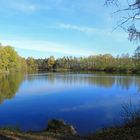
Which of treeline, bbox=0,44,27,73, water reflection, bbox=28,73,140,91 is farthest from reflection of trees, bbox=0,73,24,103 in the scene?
treeline, bbox=0,44,27,73

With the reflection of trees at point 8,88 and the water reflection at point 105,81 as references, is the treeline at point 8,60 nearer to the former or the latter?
the water reflection at point 105,81

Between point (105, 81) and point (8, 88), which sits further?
point (105, 81)

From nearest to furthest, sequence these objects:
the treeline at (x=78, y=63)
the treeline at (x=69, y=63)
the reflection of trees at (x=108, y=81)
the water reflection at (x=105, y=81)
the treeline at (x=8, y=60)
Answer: the water reflection at (x=105, y=81)
the reflection of trees at (x=108, y=81)
the treeline at (x=8, y=60)
the treeline at (x=69, y=63)
the treeline at (x=78, y=63)

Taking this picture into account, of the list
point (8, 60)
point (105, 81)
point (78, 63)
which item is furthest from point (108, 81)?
point (78, 63)

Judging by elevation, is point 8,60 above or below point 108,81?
above

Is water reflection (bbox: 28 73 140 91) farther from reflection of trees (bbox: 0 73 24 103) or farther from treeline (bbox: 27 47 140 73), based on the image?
treeline (bbox: 27 47 140 73)

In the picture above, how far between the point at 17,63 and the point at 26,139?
92.7 meters


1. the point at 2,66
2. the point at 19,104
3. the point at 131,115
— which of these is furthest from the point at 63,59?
the point at 131,115

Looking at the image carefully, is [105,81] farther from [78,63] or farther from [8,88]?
[78,63]

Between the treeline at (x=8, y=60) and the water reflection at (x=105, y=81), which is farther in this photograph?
the treeline at (x=8, y=60)

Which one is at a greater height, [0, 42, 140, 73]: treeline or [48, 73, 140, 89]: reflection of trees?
[0, 42, 140, 73]: treeline

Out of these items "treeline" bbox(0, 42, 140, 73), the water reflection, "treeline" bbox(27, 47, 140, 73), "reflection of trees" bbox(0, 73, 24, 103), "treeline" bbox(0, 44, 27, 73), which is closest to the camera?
"reflection of trees" bbox(0, 73, 24, 103)

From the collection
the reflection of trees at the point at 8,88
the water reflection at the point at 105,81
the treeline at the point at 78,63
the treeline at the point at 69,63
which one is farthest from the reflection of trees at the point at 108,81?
the treeline at the point at 78,63

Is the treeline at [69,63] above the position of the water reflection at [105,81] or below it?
above
